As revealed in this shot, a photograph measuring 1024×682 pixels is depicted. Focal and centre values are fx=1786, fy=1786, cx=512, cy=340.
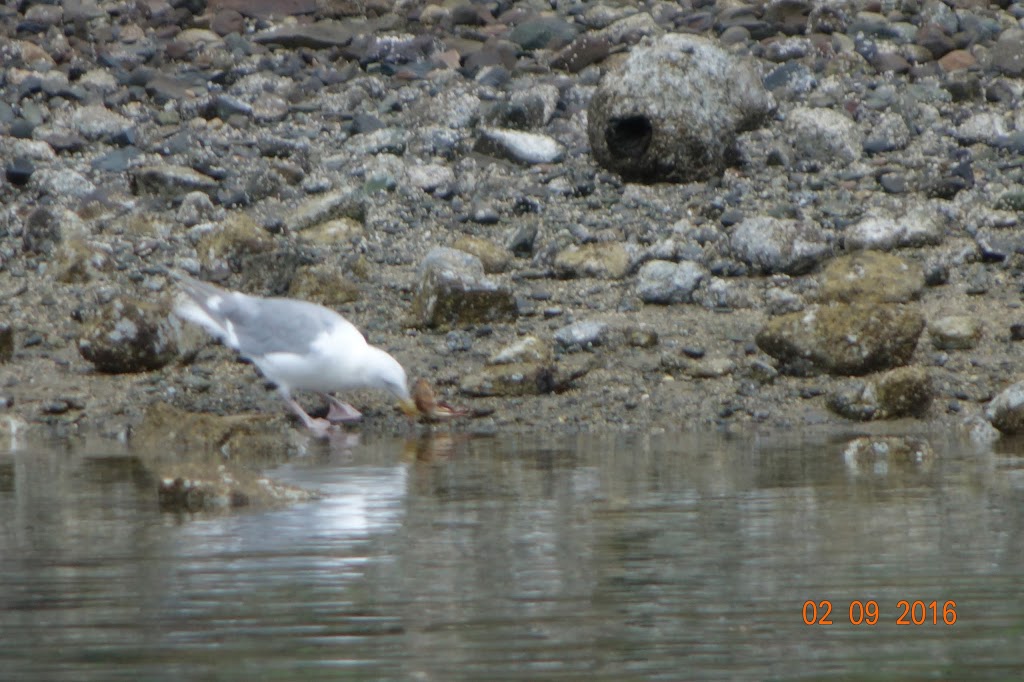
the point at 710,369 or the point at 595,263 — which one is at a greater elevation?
the point at 595,263

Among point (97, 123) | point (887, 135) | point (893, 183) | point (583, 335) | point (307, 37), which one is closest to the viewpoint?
point (583, 335)

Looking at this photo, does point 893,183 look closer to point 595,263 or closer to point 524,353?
point 595,263

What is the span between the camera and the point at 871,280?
955 centimetres

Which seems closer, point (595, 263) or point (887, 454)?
point (887, 454)

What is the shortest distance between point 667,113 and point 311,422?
4.08 m

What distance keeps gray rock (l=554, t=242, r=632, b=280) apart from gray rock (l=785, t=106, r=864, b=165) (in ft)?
7.55

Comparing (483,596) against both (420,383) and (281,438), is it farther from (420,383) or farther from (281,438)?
(420,383)

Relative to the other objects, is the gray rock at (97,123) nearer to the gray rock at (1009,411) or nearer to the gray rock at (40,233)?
the gray rock at (40,233)

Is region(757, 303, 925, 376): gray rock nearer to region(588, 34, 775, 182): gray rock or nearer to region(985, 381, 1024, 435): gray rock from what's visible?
region(985, 381, 1024, 435): gray rock

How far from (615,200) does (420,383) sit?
3192mm

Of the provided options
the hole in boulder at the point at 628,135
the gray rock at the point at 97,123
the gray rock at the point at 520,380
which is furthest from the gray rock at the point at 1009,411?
the gray rock at the point at 97,123

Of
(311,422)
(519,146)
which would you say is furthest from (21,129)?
(311,422)

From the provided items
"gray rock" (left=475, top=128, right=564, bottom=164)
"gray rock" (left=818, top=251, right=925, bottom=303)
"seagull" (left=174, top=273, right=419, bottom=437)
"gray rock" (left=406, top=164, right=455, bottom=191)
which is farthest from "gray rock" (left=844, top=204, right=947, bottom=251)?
"seagull" (left=174, top=273, right=419, bottom=437)

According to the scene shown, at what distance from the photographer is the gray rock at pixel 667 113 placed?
1144cm
